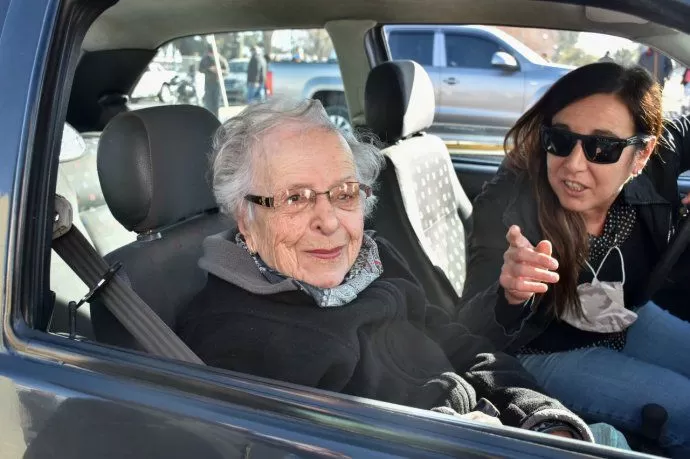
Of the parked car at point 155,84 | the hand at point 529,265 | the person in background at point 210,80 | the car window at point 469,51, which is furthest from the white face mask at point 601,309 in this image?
the person in background at point 210,80

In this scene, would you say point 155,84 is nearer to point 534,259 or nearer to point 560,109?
point 560,109

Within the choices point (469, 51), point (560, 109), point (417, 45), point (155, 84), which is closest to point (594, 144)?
point (560, 109)

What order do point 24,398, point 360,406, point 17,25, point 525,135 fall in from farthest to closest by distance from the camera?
1. point 525,135
2. point 17,25
3. point 24,398
4. point 360,406

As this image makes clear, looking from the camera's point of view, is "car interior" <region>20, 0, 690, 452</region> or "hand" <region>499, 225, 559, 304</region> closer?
"hand" <region>499, 225, 559, 304</region>

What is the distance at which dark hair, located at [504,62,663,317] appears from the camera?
7.09ft

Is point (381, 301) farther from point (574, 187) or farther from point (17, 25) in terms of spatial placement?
point (17, 25)

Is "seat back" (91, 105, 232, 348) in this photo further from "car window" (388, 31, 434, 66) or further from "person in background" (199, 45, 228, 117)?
"person in background" (199, 45, 228, 117)

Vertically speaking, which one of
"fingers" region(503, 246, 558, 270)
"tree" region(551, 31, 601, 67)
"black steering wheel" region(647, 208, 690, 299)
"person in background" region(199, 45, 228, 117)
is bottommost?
"person in background" region(199, 45, 228, 117)

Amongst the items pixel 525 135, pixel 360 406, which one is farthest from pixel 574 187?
pixel 360 406

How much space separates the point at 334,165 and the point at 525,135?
29.9 inches

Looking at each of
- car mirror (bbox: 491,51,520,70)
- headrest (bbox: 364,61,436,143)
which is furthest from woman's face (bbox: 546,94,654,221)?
car mirror (bbox: 491,51,520,70)

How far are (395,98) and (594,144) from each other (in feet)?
3.31

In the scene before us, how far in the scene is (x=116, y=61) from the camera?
3389 millimetres

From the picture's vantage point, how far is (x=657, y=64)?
2.22 meters
